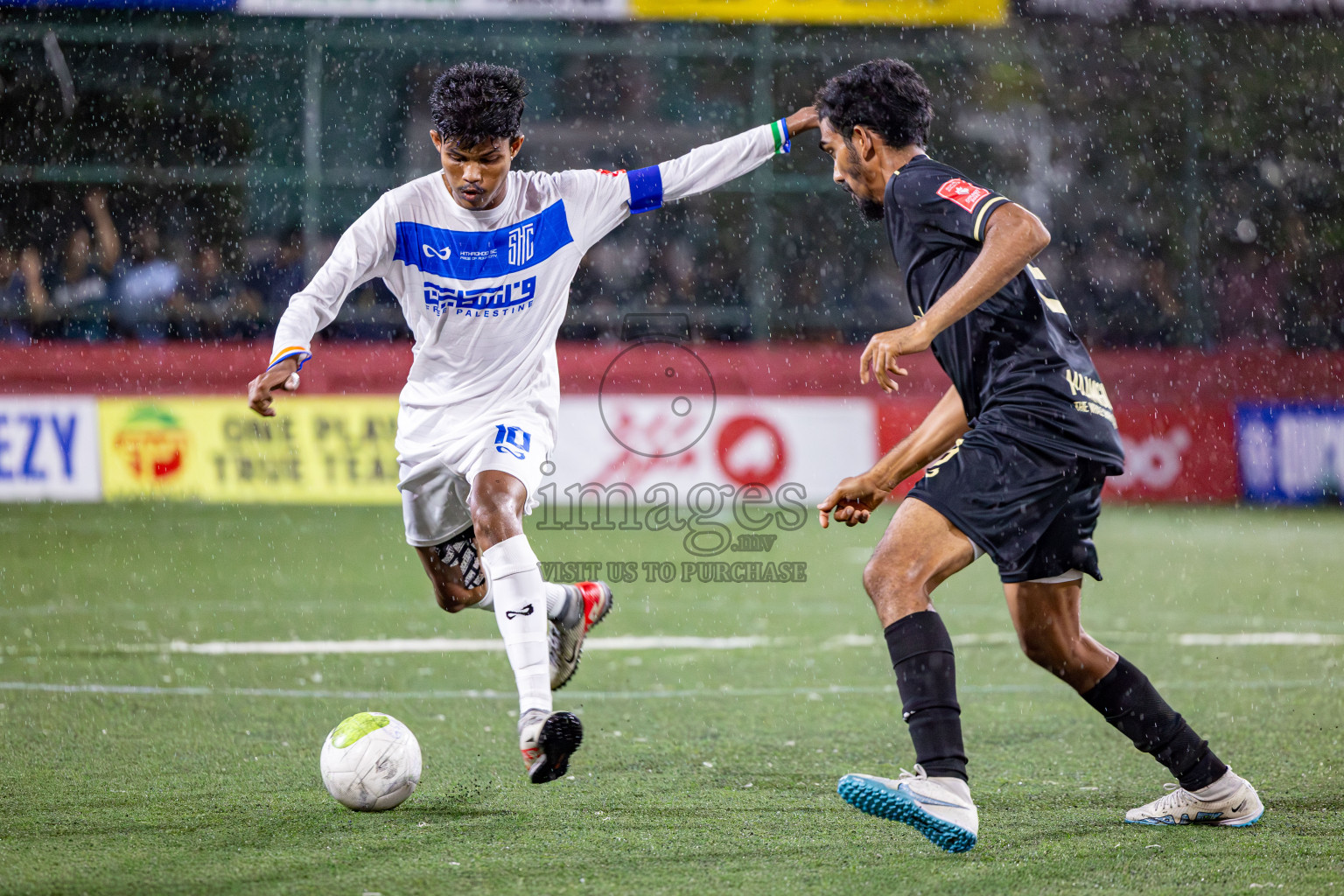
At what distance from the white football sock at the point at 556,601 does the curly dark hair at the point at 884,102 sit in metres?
2.15

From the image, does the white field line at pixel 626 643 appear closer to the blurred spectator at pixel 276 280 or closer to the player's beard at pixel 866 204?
the player's beard at pixel 866 204

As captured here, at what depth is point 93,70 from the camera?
1611 cm

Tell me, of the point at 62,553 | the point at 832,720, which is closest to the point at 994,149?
the point at 62,553

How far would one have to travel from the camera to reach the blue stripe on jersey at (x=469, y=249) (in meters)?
4.88

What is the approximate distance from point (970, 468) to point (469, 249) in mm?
1996

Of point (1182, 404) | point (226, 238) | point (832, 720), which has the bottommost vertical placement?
point (832, 720)

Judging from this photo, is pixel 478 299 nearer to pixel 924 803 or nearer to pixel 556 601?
pixel 556 601

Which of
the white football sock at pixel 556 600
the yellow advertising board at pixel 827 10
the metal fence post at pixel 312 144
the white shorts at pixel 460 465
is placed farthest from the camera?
the yellow advertising board at pixel 827 10

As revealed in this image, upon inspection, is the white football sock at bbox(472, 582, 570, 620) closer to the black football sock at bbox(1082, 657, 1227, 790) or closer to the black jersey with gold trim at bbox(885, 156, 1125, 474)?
the black jersey with gold trim at bbox(885, 156, 1125, 474)

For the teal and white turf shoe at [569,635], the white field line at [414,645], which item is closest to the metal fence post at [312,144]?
the white field line at [414,645]

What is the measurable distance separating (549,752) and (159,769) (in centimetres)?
153

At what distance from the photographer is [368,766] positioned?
13.6 feet

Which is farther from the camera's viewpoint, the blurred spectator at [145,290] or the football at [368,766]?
the blurred spectator at [145,290]

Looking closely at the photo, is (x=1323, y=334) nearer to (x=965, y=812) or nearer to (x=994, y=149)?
(x=994, y=149)
